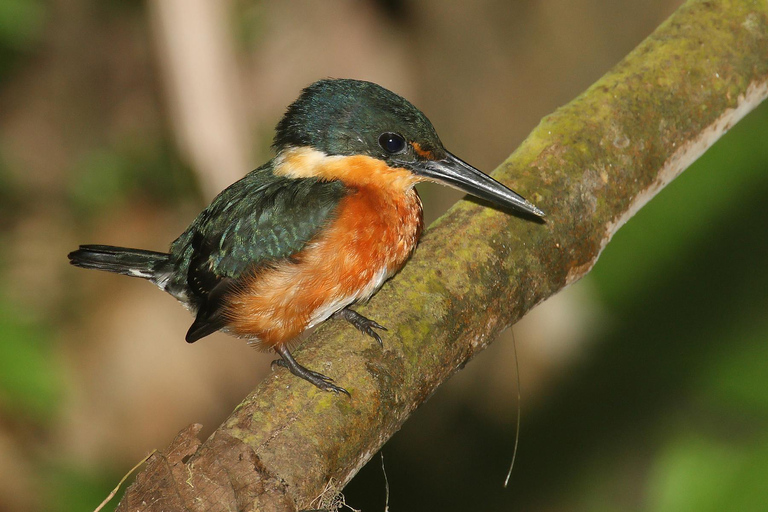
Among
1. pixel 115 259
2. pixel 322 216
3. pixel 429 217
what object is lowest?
pixel 429 217

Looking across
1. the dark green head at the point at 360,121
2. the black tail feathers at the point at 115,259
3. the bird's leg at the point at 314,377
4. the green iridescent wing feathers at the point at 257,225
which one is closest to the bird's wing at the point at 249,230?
the green iridescent wing feathers at the point at 257,225

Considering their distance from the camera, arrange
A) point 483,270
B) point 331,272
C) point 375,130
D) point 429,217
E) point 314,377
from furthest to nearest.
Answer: point 429,217 < point 375,130 < point 331,272 < point 483,270 < point 314,377

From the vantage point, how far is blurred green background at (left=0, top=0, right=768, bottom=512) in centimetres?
380

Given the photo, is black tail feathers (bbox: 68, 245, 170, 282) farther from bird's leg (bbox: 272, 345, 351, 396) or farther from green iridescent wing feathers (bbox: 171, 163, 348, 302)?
bird's leg (bbox: 272, 345, 351, 396)

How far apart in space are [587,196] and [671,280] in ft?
4.68

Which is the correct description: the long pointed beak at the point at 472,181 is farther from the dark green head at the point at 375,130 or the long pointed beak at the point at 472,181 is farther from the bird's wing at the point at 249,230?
the bird's wing at the point at 249,230

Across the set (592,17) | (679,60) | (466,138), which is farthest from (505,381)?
(679,60)

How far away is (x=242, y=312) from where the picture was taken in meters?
3.01

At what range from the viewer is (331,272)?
112 inches

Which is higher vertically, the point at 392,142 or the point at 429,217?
the point at 392,142

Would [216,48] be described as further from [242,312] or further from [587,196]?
[587,196]

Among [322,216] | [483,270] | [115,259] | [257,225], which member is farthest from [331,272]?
[115,259]

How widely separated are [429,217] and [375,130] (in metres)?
2.52

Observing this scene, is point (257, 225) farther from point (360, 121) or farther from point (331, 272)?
point (360, 121)
